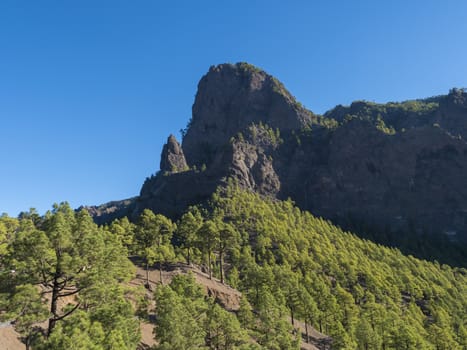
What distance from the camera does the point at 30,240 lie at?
80.9 feet

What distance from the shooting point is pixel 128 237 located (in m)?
71.9

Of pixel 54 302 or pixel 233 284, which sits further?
pixel 233 284

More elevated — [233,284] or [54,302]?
[54,302]

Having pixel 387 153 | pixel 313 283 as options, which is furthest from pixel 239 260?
pixel 387 153

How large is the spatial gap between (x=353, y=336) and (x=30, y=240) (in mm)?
63803

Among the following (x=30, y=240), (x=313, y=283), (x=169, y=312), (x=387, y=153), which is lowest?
(x=313, y=283)

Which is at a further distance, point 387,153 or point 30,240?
point 387,153

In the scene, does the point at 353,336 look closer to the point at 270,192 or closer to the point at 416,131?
the point at 270,192

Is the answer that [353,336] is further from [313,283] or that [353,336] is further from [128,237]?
[128,237]

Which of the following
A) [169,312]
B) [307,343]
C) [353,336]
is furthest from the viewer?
[353,336]

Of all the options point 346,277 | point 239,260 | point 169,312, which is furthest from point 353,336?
point 169,312

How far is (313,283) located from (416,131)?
149m

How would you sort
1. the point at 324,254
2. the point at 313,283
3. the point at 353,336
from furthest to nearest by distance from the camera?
the point at 324,254 < the point at 313,283 < the point at 353,336

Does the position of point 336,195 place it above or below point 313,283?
above
